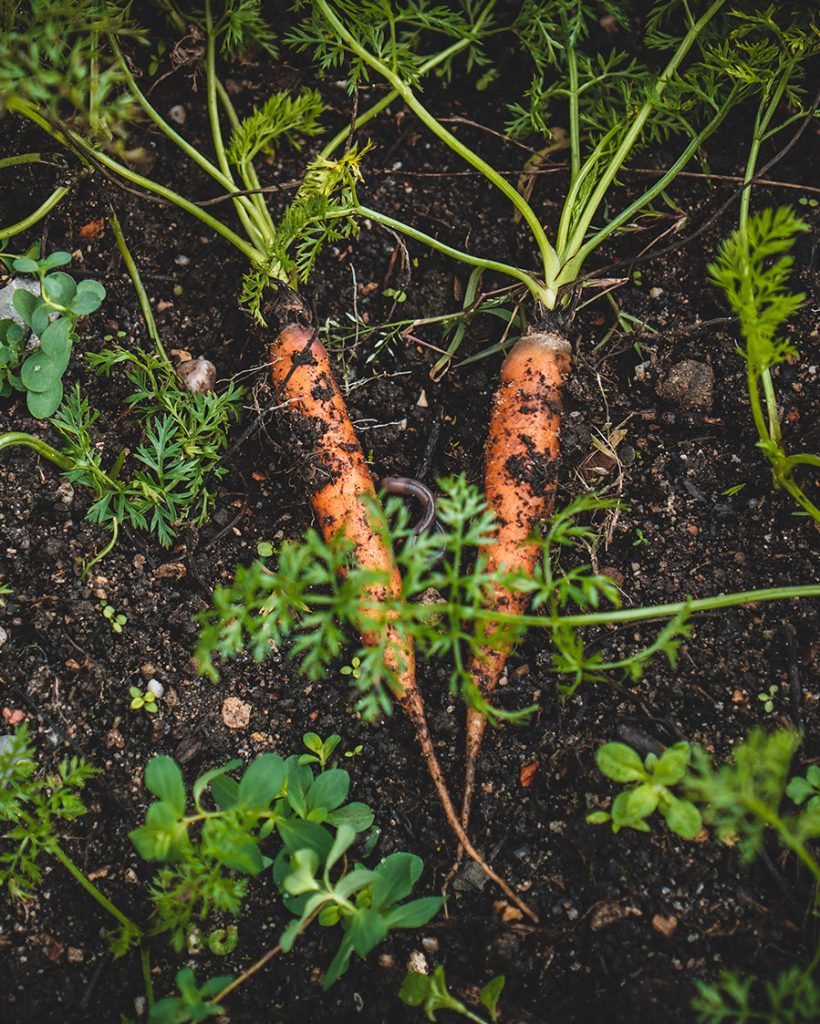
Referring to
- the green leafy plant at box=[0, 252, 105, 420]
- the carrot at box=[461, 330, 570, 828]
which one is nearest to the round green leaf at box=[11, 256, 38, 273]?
the green leafy plant at box=[0, 252, 105, 420]

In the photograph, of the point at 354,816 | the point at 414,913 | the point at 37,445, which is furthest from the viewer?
the point at 37,445

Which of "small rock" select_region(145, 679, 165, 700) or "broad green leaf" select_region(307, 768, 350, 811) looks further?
"small rock" select_region(145, 679, 165, 700)

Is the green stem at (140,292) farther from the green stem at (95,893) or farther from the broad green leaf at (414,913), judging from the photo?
the broad green leaf at (414,913)

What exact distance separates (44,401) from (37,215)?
492mm

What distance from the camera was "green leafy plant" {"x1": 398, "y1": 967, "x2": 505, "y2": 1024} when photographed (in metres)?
1.49

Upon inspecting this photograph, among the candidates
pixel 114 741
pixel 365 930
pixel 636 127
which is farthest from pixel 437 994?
pixel 636 127

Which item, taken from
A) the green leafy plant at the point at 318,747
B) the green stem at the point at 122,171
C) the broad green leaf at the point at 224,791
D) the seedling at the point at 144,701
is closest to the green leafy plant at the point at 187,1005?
the broad green leaf at the point at 224,791

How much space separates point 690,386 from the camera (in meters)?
1.98

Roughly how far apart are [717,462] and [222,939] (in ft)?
5.12

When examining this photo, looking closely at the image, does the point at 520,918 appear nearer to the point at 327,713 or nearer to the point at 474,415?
the point at 327,713

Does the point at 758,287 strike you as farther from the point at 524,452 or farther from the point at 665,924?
the point at 665,924

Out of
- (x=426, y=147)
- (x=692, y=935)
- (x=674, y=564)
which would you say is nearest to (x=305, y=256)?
(x=426, y=147)

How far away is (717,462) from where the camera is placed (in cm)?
198

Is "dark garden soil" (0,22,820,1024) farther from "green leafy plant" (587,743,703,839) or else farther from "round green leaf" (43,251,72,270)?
"round green leaf" (43,251,72,270)
